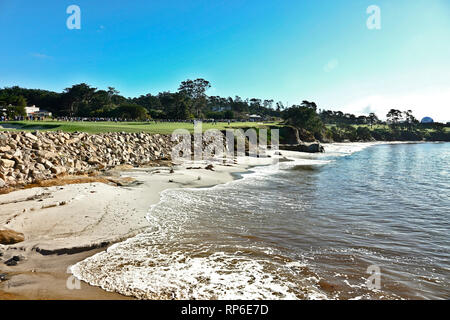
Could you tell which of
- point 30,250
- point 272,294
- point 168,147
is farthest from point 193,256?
point 168,147

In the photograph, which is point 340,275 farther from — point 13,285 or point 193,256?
point 13,285

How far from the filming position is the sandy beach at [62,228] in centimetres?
512

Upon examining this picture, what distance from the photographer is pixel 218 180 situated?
19031mm

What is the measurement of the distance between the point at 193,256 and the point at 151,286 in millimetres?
1707

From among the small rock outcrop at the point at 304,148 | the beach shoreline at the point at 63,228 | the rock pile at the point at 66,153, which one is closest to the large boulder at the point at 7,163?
the rock pile at the point at 66,153

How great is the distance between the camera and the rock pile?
13758 millimetres

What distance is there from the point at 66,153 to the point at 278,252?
1804 cm

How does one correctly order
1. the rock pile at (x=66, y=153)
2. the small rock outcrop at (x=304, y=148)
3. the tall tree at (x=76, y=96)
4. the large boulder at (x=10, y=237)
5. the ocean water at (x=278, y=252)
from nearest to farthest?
the ocean water at (x=278, y=252)
the large boulder at (x=10, y=237)
the rock pile at (x=66, y=153)
the small rock outcrop at (x=304, y=148)
the tall tree at (x=76, y=96)

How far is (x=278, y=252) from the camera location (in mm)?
7387

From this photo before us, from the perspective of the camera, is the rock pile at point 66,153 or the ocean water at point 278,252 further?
the rock pile at point 66,153

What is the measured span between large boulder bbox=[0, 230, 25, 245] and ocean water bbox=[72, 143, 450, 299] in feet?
7.97

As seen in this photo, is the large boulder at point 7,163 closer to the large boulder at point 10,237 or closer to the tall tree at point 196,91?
the large boulder at point 10,237

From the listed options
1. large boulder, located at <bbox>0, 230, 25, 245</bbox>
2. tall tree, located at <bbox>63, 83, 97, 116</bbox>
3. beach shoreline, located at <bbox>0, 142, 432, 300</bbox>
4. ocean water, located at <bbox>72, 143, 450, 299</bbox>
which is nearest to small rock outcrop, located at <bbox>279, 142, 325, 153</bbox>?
ocean water, located at <bbox>72, 143, 450, 299</bbox>

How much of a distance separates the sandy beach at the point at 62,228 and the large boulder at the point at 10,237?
18 centimetres
